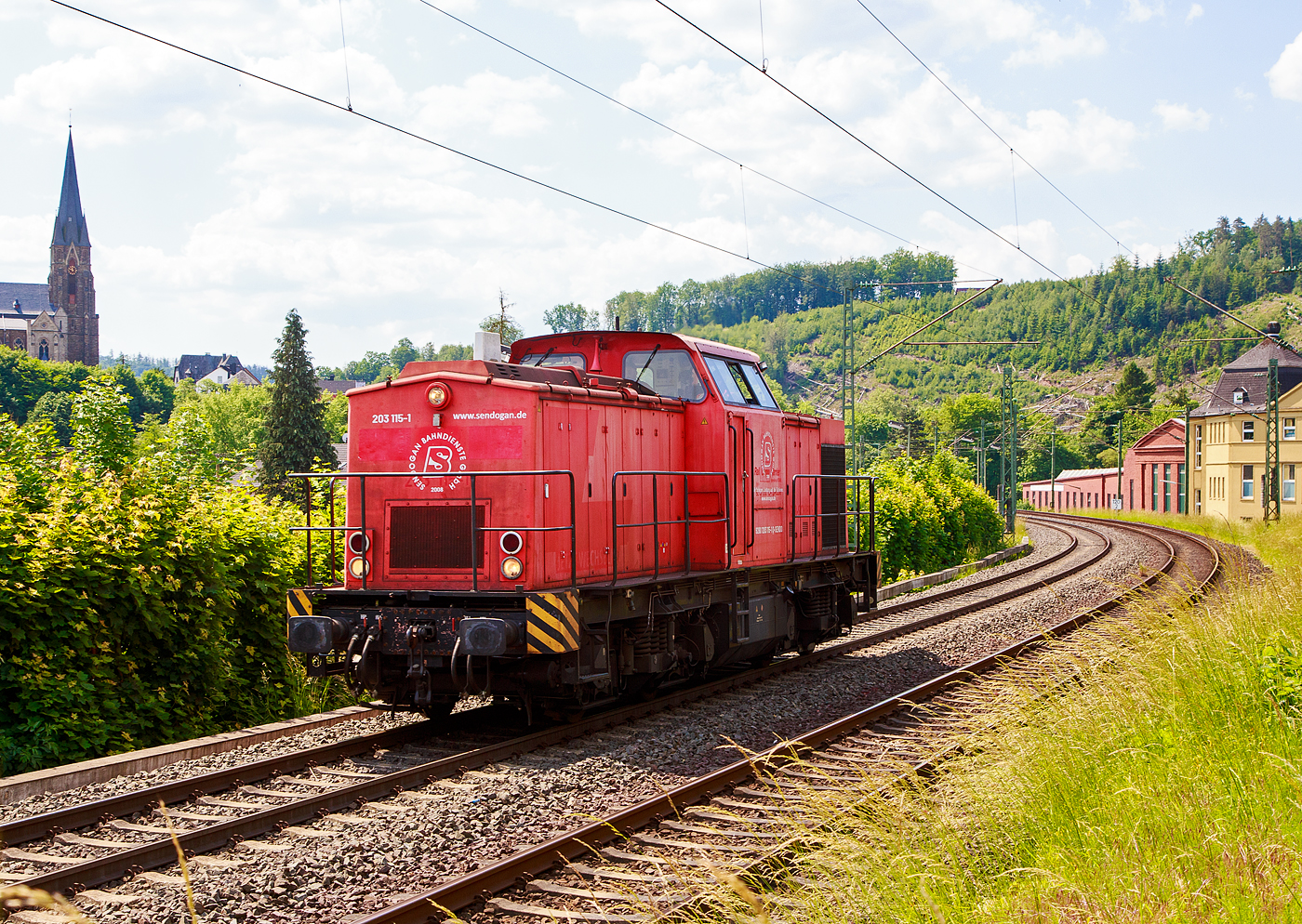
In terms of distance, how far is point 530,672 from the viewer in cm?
859

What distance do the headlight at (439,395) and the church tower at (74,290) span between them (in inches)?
5754

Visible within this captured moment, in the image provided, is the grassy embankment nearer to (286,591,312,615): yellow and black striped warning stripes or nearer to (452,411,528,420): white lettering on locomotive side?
(452,411,528,420): white lettering on locomotive side

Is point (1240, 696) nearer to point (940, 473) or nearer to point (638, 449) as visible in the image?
point (638, 449)

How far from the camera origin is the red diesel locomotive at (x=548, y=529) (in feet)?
27.7

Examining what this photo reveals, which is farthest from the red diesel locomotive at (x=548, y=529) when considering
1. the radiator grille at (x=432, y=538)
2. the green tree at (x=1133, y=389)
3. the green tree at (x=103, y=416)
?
the green tree at (x=1133, y=389)

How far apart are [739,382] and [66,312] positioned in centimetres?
15085

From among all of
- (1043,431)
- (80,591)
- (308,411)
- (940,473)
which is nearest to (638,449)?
(80,591)

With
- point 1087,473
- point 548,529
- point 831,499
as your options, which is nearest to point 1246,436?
point 1087,473

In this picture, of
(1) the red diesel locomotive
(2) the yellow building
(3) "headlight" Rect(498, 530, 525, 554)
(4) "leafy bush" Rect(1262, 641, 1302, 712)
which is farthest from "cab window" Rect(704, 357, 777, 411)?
(2) the yellow building

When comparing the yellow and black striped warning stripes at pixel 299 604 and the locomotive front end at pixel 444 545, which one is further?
the yellow and black striped warning stripes at pixel 299 604

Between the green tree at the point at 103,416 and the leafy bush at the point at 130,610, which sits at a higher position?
the green tree at the point at 103,416

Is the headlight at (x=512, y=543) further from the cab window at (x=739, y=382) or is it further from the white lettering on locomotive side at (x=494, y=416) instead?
the cab window at (x=739, y=382)

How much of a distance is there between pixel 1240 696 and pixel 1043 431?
308ft

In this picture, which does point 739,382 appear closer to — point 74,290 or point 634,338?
point 634,338
